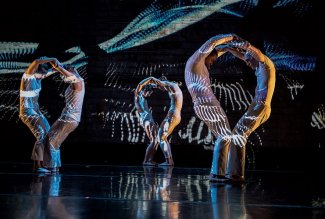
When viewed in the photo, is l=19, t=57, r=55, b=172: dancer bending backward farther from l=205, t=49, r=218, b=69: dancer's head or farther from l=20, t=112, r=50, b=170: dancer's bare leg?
l=205, t=49, r=218, b=69: dancer's head

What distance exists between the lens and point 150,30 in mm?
11867

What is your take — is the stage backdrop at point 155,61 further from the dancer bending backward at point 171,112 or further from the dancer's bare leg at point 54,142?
the dancer's bare leg at point 54,142

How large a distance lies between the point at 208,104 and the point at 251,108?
0.42 meters

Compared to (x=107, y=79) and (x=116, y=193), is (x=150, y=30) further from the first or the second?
(x=116, y=193)

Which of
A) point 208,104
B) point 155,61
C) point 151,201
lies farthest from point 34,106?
point 155,61

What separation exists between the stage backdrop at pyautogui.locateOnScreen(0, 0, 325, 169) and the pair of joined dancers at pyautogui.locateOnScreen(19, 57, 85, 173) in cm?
507

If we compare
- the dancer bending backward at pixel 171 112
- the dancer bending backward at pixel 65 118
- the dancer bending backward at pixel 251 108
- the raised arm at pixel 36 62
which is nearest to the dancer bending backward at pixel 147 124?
the dancer bending backward at pixel 171 112

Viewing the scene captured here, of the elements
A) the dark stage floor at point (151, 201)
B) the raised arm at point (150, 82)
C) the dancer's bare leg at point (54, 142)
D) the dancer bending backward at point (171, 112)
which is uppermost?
the raised arm at point (150, 82)

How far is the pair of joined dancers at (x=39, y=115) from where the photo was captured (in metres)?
5.62

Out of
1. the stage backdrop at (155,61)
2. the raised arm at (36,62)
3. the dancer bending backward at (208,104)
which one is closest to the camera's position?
the dancer bending backward at (208,104)

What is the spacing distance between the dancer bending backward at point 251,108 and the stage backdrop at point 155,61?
243 inches

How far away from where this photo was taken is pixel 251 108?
4742mm

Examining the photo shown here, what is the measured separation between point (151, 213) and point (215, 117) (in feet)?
7.90

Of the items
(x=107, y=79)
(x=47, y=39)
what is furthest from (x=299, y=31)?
(x=47, y=39)
